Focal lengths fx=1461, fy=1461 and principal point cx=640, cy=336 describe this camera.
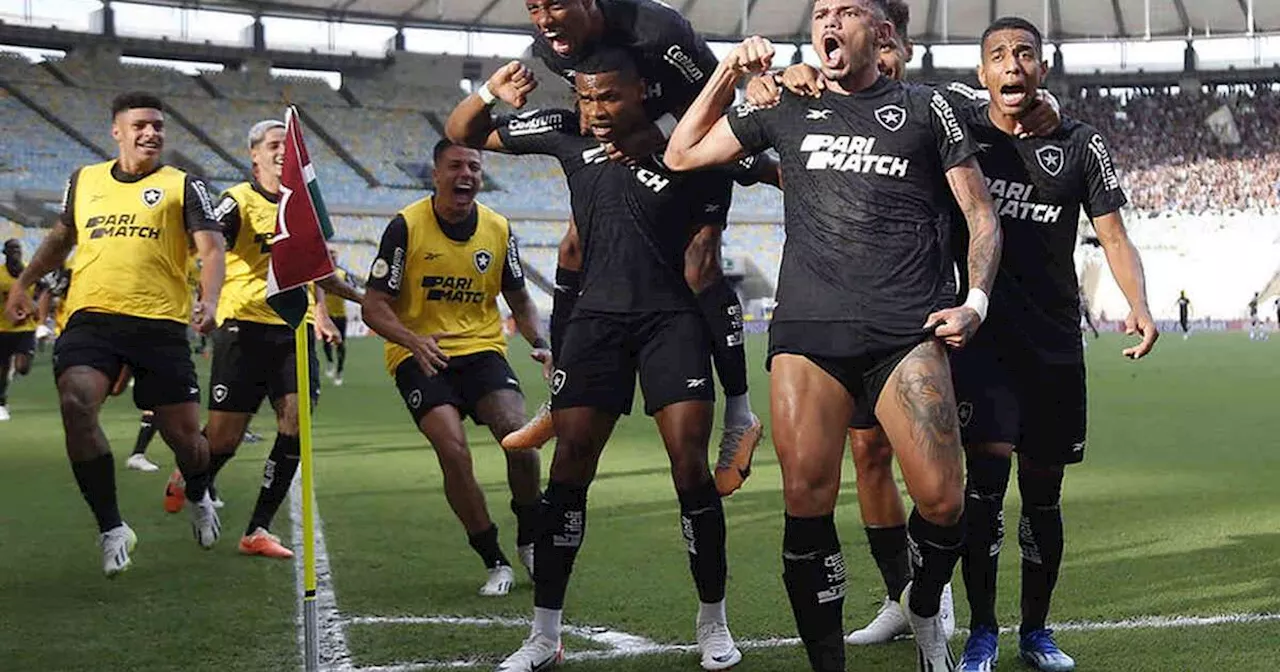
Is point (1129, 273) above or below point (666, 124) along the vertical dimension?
below

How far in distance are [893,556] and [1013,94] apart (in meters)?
1.89

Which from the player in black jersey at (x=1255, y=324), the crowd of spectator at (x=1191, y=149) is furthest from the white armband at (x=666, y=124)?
the crowd of spectator at (x=1191, y=149)

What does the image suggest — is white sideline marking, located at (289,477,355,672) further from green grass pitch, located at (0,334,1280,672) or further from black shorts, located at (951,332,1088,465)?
black shorts, located at (951,332,1088,465)

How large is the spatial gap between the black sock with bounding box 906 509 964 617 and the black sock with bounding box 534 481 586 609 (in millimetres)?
1339

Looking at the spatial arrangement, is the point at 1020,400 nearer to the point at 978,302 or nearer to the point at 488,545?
the point at 978,302

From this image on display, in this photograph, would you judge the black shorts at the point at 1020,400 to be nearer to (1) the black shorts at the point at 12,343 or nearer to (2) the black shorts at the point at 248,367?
(2) the black shorts at the point at 248,367

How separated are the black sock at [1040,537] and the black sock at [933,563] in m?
0.77

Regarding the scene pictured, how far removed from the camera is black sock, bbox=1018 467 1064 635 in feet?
17.9

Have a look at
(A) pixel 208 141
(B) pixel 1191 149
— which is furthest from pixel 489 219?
(B) pixel 1191 149

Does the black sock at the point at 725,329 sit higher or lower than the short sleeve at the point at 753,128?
lower

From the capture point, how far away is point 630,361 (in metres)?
5.57

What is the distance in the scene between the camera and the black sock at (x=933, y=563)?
4.77 metres

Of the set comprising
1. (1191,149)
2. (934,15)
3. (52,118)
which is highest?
(934,15)

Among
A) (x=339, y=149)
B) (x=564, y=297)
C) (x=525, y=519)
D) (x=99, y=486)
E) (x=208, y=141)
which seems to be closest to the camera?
(x=564, y=297)
